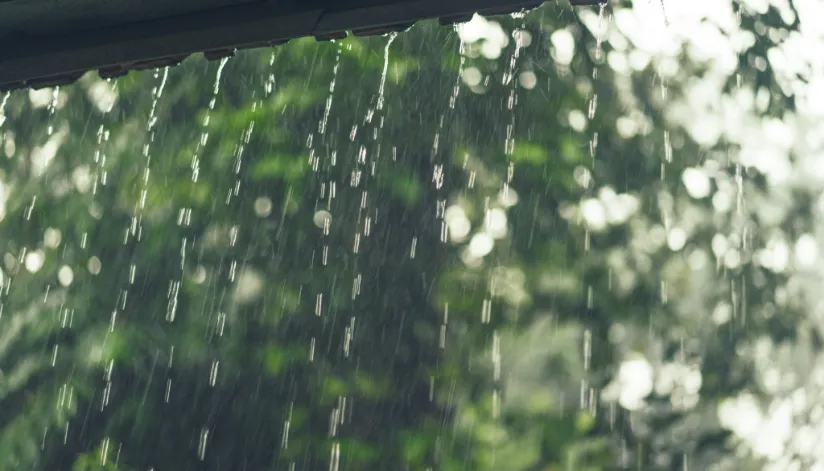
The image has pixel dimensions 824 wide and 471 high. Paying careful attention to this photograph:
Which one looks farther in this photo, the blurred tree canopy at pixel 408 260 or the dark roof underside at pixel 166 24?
the blurred tree canopy at pixel 408 260

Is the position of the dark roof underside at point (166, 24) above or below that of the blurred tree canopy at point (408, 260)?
below

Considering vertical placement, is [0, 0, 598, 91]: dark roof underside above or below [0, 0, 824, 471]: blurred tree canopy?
below

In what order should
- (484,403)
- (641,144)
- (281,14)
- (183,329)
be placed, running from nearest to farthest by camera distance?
(281,14)
(183,329)
(484,403)
(641,144)

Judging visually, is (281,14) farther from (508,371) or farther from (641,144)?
(641,144)

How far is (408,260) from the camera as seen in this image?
8.11m

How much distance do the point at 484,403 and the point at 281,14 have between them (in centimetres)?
632

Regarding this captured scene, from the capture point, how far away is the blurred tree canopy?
304 inches

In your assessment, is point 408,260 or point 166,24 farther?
point 408,260

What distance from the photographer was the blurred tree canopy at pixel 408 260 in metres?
7.73

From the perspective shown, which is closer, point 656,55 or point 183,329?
point 183,329

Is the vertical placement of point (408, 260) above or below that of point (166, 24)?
above

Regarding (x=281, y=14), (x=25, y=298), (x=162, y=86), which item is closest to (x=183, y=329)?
(x=25, y=298)

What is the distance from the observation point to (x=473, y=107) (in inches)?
344

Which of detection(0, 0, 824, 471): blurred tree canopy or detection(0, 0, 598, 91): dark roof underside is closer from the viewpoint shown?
detection(0, 0, 598, 91): dark roof underside
